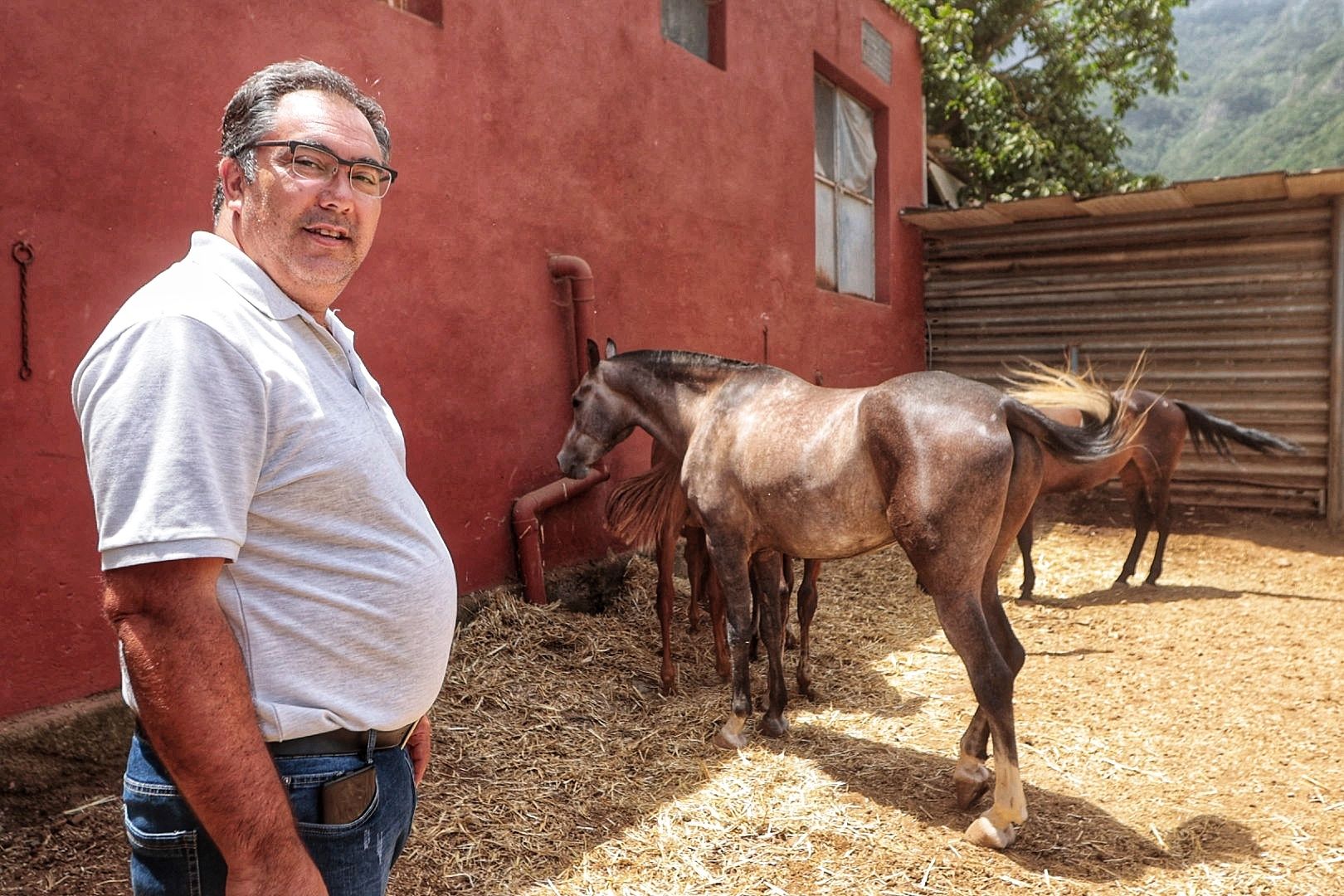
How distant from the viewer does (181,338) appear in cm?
103

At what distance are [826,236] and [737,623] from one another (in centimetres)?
558

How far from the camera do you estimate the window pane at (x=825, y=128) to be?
845 centimetres

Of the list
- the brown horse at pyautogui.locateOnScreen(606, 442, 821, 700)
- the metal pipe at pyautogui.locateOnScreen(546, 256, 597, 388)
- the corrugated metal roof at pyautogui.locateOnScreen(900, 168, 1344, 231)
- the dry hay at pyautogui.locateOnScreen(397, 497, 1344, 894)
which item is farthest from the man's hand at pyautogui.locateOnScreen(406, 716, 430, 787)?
the corrugated metal roof at pyautogui.locateOnScreen(900, 168, 1344, 231)

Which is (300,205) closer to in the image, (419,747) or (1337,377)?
(419,747)

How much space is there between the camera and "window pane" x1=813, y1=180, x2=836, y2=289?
8422 millimetres

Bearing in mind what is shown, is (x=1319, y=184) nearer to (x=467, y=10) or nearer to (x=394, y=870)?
(x=467, y=10)

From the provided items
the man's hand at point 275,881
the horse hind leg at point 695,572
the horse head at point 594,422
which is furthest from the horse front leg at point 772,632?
the man's hand at point 275,881

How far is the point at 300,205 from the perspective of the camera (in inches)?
51.5

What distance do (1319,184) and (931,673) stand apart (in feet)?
21.3

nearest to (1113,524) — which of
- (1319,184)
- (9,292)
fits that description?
(1319,184)

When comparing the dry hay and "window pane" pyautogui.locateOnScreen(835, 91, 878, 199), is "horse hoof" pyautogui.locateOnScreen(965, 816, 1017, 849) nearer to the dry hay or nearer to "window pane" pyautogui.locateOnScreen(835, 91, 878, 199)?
the dry hay

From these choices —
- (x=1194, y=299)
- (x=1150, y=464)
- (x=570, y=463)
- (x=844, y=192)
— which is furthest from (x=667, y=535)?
(x=1194, y=299)

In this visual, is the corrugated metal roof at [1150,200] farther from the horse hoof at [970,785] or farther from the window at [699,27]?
the horse hoof at [970,785]

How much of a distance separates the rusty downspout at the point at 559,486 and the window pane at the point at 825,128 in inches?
160
